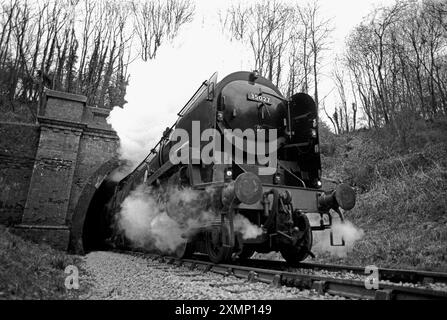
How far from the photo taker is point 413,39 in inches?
600

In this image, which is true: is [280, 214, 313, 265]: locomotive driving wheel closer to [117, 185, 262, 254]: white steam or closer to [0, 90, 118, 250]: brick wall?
[117, 185, 262, 254]: white steam

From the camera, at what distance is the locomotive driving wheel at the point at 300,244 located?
198 inches

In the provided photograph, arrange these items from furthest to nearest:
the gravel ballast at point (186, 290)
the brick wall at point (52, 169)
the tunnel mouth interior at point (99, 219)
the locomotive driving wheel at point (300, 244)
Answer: the tunnel mouth interior at point (99, 219) < the brick wall at point (52, 169) < the locomotive driving wheel at point (300, 244) < the gravel ballast at point (186, 290)

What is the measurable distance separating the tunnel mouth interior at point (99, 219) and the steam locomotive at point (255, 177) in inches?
270

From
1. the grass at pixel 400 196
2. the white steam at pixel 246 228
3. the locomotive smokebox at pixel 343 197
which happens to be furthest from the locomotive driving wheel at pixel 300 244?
the grass at pixel 400 196

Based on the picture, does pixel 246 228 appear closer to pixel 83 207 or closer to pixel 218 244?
pixel 218 244

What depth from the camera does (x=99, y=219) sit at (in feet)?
43.4

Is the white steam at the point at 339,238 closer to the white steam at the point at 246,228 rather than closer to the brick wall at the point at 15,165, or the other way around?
the white steam at the point at 246,228

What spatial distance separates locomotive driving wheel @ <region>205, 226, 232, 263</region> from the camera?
4387 millimetres

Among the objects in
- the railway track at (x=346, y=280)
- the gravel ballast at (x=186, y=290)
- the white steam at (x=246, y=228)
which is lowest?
the gravel ballast at (x=186, y=290)

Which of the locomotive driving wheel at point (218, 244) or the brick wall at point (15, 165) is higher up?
the brick wall at point (15, 165)

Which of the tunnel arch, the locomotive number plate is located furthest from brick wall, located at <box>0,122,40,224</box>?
the locomotive number plate
